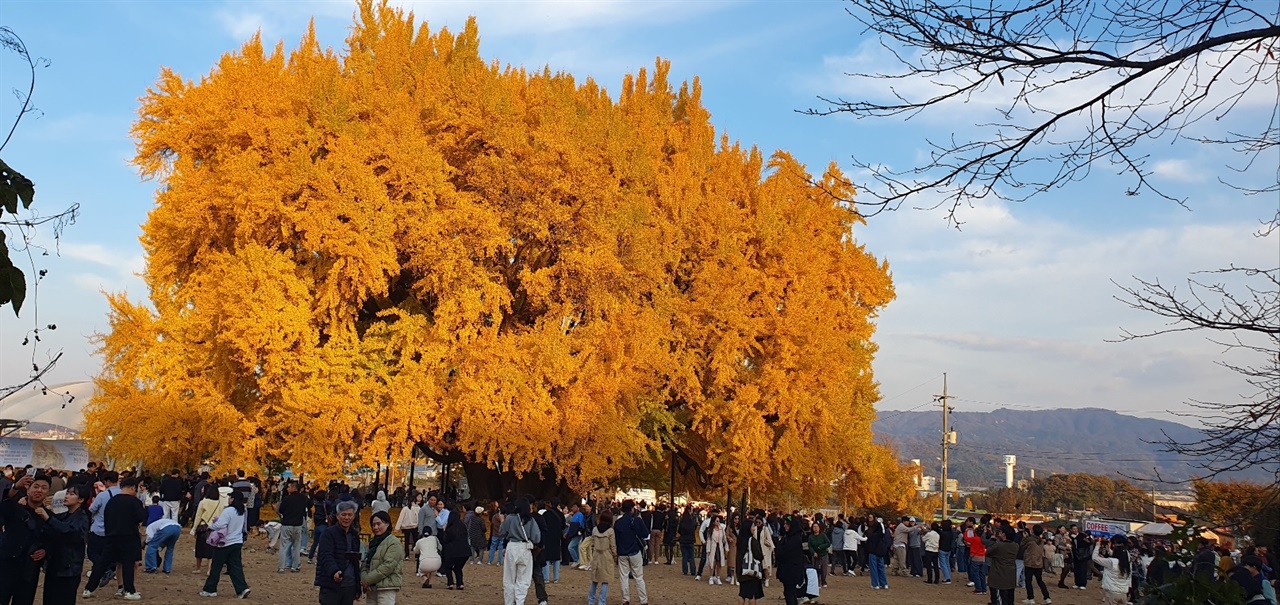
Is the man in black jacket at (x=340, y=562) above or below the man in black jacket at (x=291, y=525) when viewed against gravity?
above

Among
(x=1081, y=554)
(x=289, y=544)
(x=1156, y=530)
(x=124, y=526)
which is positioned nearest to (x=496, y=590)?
(x=289, y=544)

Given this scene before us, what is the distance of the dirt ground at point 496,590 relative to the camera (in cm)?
1492

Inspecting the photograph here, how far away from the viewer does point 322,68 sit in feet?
96.1

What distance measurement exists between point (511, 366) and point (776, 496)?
13934 millimetres

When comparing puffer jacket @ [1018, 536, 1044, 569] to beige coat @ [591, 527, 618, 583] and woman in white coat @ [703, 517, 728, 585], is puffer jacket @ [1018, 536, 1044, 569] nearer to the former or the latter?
woman in white coat @ [703, 517, 728, 585]

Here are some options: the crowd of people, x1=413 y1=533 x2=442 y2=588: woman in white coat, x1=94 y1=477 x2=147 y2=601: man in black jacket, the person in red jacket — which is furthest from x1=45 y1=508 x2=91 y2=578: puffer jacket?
the person in red jacket

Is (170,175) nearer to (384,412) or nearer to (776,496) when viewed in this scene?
(384,412)

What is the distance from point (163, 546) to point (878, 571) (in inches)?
663

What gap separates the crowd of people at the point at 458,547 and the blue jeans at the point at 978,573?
0.04 metres

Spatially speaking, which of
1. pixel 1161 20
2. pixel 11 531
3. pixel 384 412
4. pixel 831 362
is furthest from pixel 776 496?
pixel 1161 20

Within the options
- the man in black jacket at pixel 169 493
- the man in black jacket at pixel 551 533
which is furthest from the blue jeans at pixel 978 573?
the man in black jacket at pixel 169 493

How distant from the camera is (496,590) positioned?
703 inches

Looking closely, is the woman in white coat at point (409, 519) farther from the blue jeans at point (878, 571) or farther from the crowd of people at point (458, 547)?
the blue jeans at point (878, 571)

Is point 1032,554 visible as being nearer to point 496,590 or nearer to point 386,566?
point 496,590
